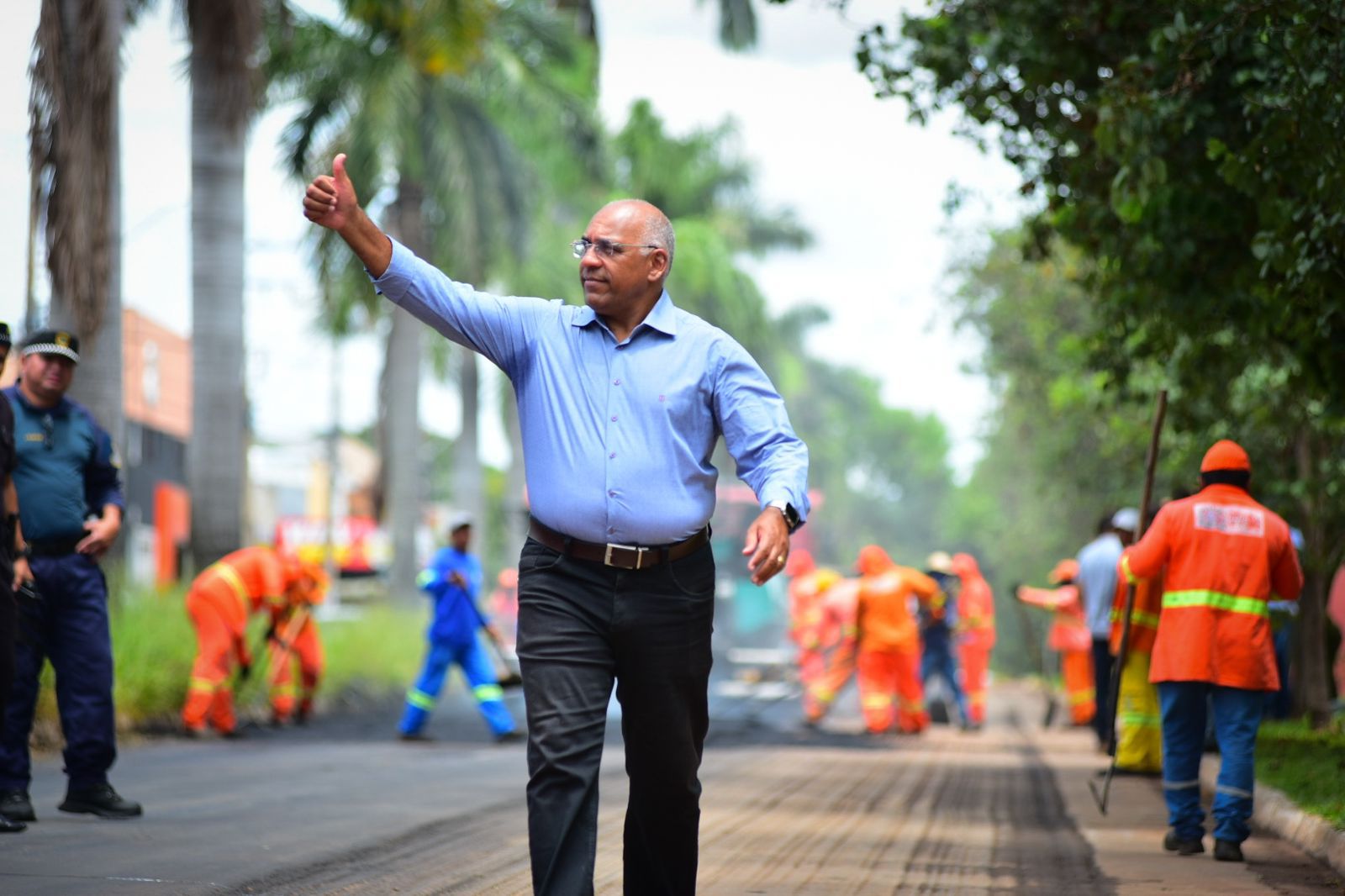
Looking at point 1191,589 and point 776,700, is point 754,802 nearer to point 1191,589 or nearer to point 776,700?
point 1191,589

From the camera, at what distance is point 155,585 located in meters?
19.1

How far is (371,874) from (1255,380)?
13854 millimetres

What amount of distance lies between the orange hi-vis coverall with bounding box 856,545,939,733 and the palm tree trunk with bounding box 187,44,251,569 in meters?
6.56

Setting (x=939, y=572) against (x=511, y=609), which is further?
(x=511, y=609)

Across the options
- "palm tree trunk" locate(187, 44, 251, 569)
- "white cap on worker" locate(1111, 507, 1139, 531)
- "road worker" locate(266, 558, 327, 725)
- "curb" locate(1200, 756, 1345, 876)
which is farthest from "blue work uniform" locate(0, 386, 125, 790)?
"palm tree trunk" locate(187, 44, 251, 569)

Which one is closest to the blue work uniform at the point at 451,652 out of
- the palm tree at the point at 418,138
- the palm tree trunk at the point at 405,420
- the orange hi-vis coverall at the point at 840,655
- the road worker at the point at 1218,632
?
the orange hi-vis coverall at the point at 840,655

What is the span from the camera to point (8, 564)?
7.94 m

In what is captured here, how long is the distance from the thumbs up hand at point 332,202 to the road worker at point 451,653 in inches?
437

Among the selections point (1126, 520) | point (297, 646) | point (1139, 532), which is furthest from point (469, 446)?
point (1139, 532)

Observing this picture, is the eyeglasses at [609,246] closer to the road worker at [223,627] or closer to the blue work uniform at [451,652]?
the blue work uniform at [451,652]

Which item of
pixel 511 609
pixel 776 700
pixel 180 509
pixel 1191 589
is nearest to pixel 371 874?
pixel 1191 589

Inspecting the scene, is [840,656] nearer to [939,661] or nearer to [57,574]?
[939,661]

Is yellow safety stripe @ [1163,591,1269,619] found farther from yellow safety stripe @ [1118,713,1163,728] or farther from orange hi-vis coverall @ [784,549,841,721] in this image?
orange hi-vis coverall @ [784,549,841,721]

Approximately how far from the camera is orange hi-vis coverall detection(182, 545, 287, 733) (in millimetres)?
15938
